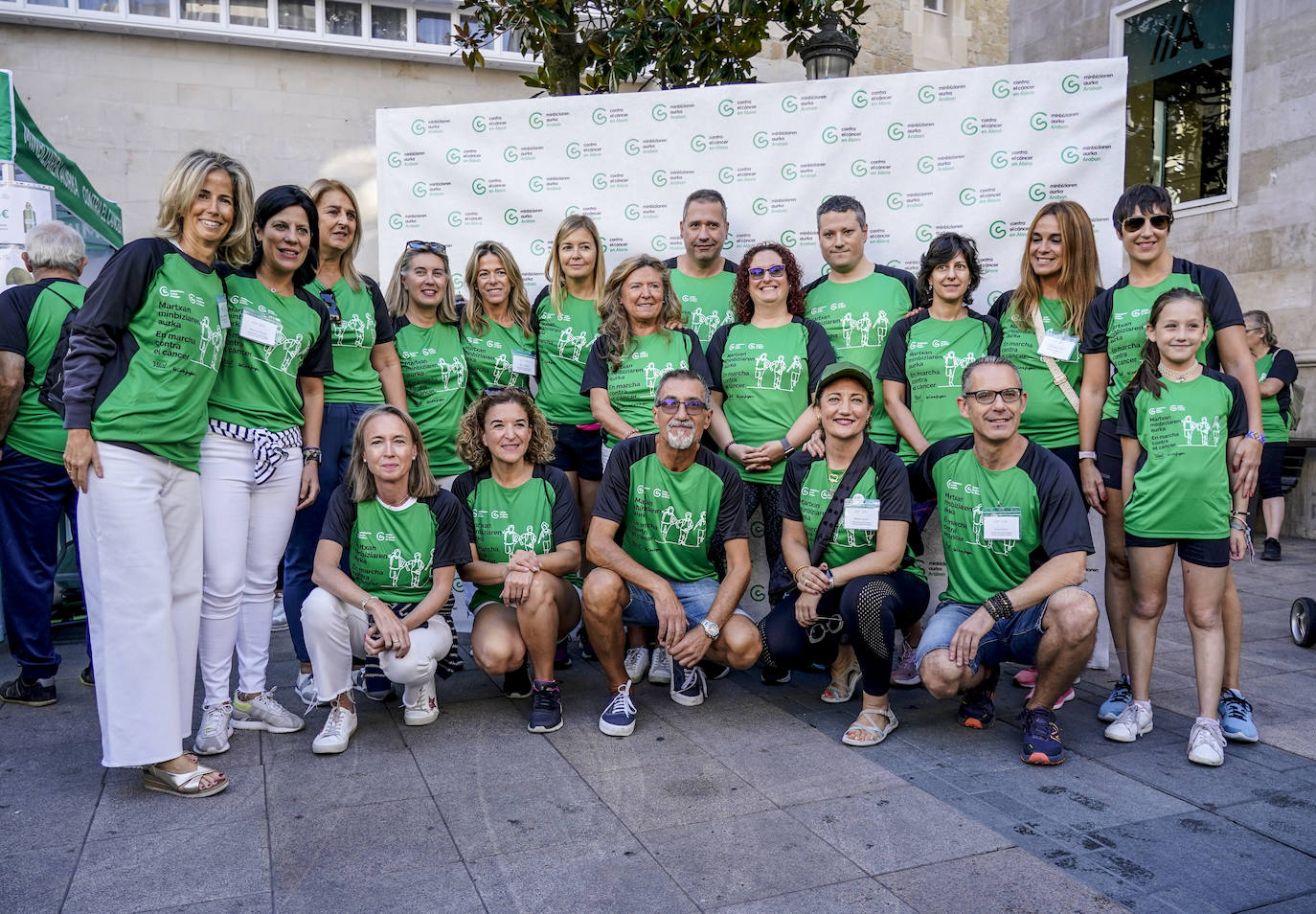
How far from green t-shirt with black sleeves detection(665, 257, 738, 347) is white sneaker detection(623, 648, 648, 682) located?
1565 millimetres

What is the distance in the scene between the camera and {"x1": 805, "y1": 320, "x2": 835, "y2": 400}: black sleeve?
4.47m

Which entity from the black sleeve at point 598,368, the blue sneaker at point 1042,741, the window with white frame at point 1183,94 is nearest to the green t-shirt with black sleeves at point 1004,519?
the blue sneaker at point 1042,741

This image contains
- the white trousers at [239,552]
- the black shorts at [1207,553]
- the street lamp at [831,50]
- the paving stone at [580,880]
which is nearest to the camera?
the paving stone at [580,880]

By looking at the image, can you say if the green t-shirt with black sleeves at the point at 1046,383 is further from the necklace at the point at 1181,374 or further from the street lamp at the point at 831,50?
the street lamp at the point at 831,50

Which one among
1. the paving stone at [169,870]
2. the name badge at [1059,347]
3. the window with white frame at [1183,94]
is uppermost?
the window with white frame at [1183,94]

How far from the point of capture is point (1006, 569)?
381 cm

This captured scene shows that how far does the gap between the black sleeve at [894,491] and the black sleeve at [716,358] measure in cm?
97

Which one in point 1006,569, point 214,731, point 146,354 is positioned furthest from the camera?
point 1006,569

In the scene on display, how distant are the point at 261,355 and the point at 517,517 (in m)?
1.22

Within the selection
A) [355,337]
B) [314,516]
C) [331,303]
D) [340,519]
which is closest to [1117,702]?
[340,519]

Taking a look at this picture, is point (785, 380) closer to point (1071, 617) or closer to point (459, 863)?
point (1071, 617)

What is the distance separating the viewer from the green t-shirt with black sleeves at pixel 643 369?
15.0 feet

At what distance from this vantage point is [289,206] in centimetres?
369

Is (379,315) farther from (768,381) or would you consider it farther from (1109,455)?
(1109,455)
